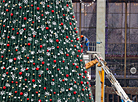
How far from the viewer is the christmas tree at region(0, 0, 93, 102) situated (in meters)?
4.28

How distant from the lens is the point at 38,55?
14.2ft

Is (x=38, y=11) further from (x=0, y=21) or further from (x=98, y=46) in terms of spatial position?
(x=98, y=46)

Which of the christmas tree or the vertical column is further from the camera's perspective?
the vertical column

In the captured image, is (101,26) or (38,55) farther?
(101,26)

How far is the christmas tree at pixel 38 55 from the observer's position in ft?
14.0

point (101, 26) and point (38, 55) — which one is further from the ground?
point (101, 26)

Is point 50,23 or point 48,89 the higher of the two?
point 50,23

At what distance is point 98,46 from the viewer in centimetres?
1702

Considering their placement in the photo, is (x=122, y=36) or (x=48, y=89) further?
(x=122, y=36)

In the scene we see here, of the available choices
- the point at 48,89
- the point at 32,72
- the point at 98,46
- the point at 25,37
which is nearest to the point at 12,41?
the point at 25,37

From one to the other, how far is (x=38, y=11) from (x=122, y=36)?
1425 centimetres

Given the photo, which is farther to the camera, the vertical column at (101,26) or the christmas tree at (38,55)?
the vertical column at (101,26)

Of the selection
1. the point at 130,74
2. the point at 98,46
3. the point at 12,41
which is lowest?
the point at 130,74

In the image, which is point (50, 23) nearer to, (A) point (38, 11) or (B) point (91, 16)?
(A) point (38, 11)
